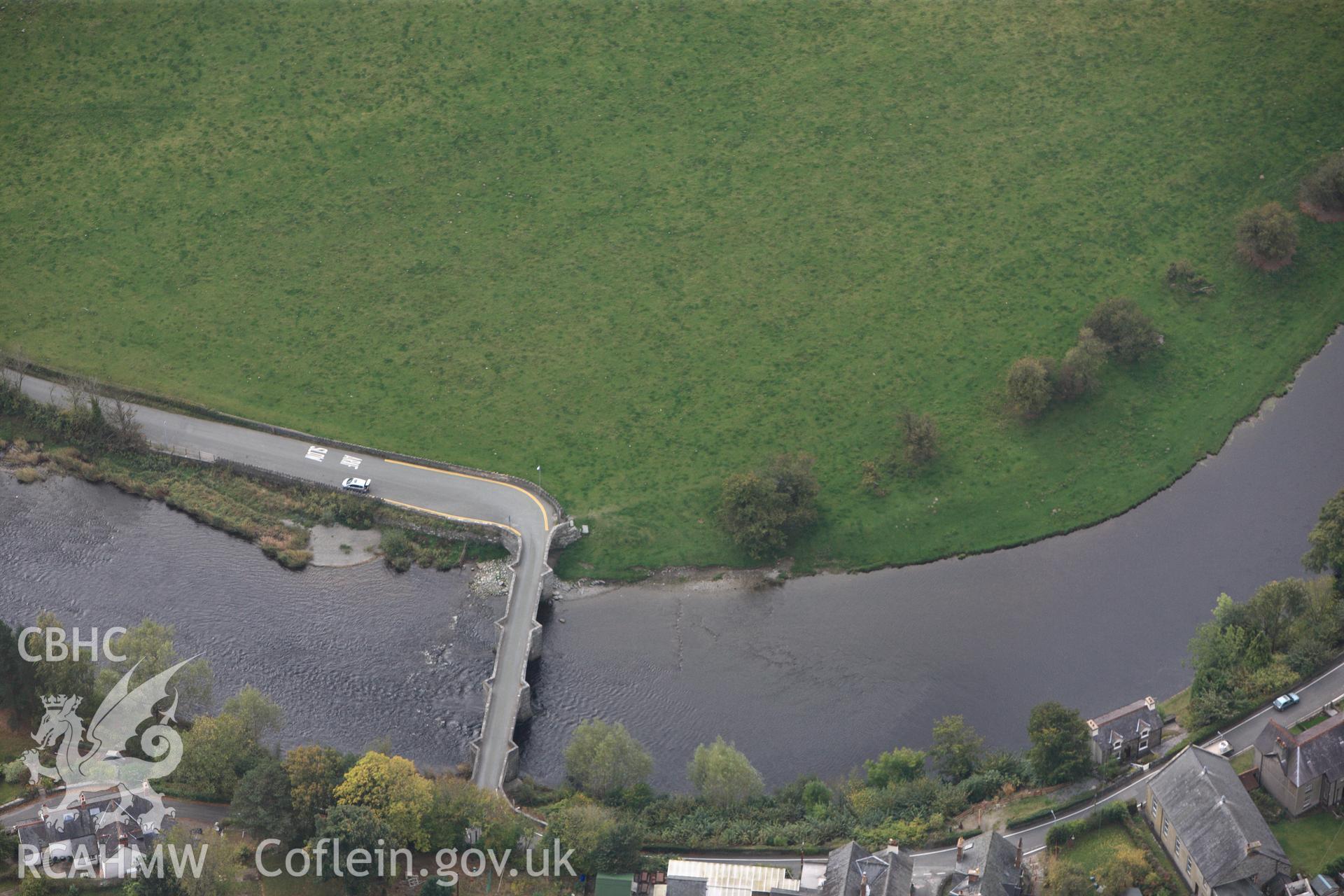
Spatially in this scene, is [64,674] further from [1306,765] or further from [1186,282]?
[1186,282]

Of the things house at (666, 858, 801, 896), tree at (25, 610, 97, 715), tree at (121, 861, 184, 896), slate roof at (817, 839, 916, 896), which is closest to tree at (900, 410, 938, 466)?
slate roof at (817, 839, 916, 896)

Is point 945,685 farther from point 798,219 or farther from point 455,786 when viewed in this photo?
point 798,219

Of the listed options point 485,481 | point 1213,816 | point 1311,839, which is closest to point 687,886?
point 1213,816

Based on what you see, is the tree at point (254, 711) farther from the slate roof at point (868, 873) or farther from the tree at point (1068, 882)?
the tree at point (1068, 882)

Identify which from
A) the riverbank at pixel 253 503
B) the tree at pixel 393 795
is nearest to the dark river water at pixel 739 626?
the riverbank at pixel 253 503

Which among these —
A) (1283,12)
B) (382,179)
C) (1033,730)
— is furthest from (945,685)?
(1283,12)

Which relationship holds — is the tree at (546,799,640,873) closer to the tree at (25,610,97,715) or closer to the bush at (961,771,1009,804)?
the bush at (961,771,1009,804)
